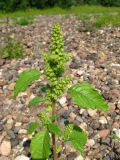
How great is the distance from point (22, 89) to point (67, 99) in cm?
425

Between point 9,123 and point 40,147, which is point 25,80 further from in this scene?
point 9,123

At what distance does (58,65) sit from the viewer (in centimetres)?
311

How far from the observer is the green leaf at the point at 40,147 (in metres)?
3.07

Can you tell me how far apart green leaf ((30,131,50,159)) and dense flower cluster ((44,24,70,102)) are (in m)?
0.33

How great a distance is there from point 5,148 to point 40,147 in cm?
277

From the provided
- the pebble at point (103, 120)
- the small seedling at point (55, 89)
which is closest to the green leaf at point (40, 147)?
the small seedling at point (55, 89)

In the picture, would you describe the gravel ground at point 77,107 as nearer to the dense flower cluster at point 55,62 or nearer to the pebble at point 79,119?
the pebble at point 79,119

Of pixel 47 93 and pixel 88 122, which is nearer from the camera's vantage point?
pixel 47 93

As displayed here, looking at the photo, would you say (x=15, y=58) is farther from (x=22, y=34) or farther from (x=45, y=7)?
(x=45, y=7)

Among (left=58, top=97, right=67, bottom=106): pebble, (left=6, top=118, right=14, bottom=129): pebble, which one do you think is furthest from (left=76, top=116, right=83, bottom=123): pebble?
(left=6, top=118, right=14, bottom=129): pebble

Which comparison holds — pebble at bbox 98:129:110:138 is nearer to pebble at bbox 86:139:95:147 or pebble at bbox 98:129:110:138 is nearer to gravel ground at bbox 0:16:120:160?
gravel ground at bbox 0:16:120:160

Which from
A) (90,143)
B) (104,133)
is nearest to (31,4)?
(104,133)

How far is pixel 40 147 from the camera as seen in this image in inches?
122

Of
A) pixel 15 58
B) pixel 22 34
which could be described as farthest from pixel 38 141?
pixel 22 34
